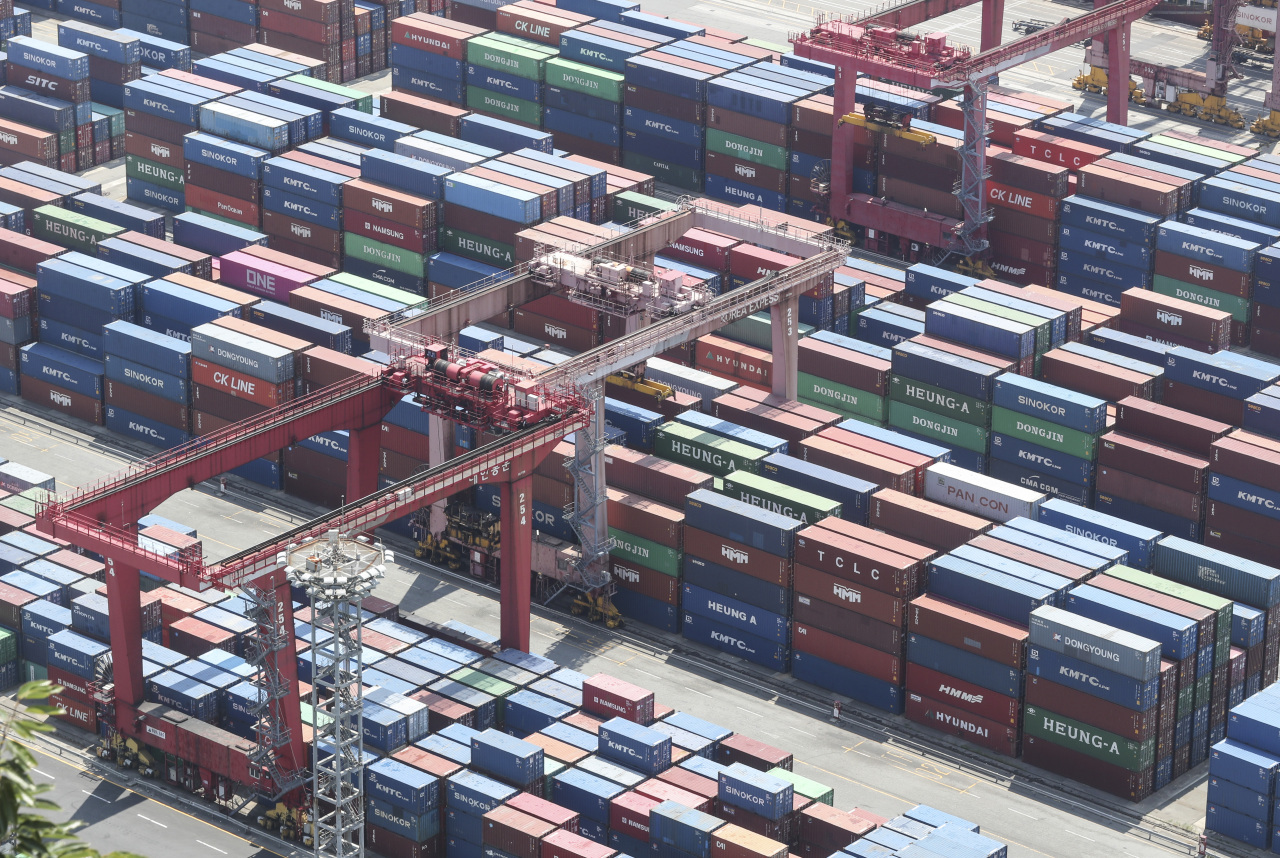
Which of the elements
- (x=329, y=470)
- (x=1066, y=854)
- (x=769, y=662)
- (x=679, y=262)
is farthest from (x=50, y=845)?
(x=679, y=262)

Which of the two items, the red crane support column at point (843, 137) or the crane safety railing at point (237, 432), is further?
the red crane support column at point (843, 137)

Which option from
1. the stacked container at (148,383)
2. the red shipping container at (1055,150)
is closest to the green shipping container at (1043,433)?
the red shipping container at (1055,150)

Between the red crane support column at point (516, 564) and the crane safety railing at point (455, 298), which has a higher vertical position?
the crane safety railing at point (455, 298)

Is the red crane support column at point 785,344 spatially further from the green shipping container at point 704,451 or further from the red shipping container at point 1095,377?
the red shipping container at point 1095,377

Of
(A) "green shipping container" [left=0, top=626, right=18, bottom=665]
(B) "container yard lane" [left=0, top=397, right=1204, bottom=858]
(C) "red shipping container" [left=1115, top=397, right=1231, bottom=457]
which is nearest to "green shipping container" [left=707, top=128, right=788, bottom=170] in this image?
(C) "red shipping container" [left=1115, top=397, right=1231, bottom=457]

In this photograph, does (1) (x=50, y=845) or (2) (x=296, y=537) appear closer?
(1) (x=50, y=845)

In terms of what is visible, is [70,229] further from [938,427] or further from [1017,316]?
[1017,316]

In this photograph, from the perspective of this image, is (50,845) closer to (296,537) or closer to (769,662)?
(296,537)
